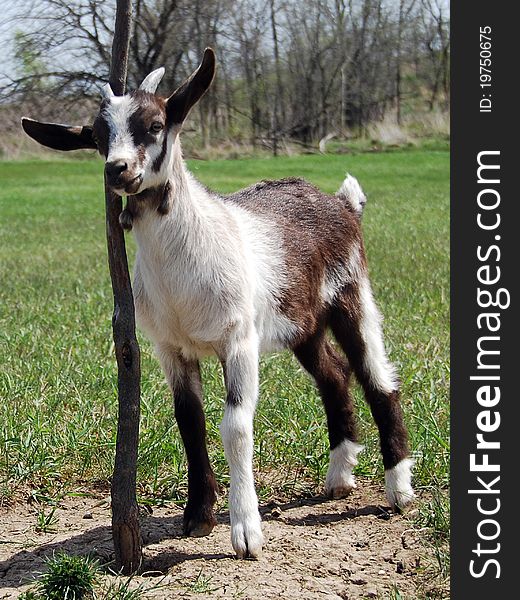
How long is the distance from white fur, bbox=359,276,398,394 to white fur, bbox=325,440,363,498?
0.33 metres

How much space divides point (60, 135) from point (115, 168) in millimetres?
492

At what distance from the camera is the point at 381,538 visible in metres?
4.09

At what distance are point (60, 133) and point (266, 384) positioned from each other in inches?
103

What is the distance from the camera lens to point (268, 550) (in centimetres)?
391

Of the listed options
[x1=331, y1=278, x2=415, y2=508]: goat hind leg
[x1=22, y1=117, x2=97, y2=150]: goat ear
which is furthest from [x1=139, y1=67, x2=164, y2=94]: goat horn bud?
[x1=331, y1=278, x2=415, y2=508]: goat hind leg

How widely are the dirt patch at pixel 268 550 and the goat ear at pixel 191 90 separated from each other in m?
1.71

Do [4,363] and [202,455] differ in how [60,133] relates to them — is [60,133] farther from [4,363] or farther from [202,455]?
[4,363]

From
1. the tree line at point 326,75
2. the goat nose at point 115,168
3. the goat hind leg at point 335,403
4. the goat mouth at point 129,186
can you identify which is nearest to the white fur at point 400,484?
the goat hind leg at point 335,403

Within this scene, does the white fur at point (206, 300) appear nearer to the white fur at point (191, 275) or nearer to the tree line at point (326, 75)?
the white fur at point (191, 275)

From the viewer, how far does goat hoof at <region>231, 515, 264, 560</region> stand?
3.75 m

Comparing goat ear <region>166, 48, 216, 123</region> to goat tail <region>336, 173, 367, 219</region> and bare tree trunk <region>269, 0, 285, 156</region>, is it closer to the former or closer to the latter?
goat tail <region>336, 173, 367, 219</region>

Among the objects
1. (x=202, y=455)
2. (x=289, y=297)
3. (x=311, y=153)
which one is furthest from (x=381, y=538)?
(x=311, y=153)

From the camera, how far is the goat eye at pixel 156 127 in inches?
139

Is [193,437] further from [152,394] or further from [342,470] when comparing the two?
[152,394]
